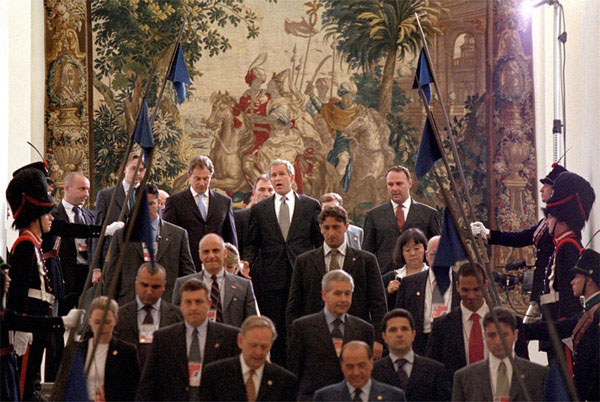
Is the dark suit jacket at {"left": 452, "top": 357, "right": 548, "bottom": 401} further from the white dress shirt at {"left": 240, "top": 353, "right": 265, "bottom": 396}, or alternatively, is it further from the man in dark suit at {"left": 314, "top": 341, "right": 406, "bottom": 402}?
the white dress shirt at {"left": 240, "top": 353, "right": 265, "bottom": 396}

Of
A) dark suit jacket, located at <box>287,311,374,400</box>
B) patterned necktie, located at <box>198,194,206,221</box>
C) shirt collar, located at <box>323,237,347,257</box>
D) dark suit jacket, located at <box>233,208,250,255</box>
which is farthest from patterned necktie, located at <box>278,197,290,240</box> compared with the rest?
dark suit jacket, located at <box>287,311,374,400</box>

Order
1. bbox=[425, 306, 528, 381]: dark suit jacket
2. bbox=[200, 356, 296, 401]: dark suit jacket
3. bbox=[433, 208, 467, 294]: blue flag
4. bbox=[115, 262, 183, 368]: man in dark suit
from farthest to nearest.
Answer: bbox=[433, 208, 467, 294]: blue flag → bbox=[115, 262, 183, 368]: man in dark suit → bbox=[425, 306, 528, 381]: dark suit jacket → bbox=[200, 356, 296, 401]: dark suit jacket

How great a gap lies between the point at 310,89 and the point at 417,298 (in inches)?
218

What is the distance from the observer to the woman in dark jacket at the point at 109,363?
6773 millimetres

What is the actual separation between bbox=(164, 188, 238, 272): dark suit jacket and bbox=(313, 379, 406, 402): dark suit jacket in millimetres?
3254

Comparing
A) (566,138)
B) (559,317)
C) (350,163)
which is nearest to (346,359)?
(559,317)

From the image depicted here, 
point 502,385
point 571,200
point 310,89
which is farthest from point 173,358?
point 310,89

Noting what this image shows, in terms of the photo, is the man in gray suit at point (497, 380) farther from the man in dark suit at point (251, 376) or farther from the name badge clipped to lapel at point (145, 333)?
the name badge clipped to lapel at point (145, 333)

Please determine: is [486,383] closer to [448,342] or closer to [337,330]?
[448,342]

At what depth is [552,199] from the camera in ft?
28.7

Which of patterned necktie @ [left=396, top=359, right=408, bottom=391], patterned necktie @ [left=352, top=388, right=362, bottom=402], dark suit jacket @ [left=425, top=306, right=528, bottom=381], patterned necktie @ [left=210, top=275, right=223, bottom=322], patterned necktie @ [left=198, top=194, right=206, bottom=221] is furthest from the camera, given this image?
patterned necktie @ [left=198, top=194, right=206, bottom=221]

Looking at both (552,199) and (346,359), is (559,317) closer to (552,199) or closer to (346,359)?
(552,199)

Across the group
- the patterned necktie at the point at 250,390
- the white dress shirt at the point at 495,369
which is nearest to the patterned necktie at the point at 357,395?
the patterned necktie at the point at 250,390

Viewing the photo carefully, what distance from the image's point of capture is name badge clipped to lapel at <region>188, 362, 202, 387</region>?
6.79 metres
